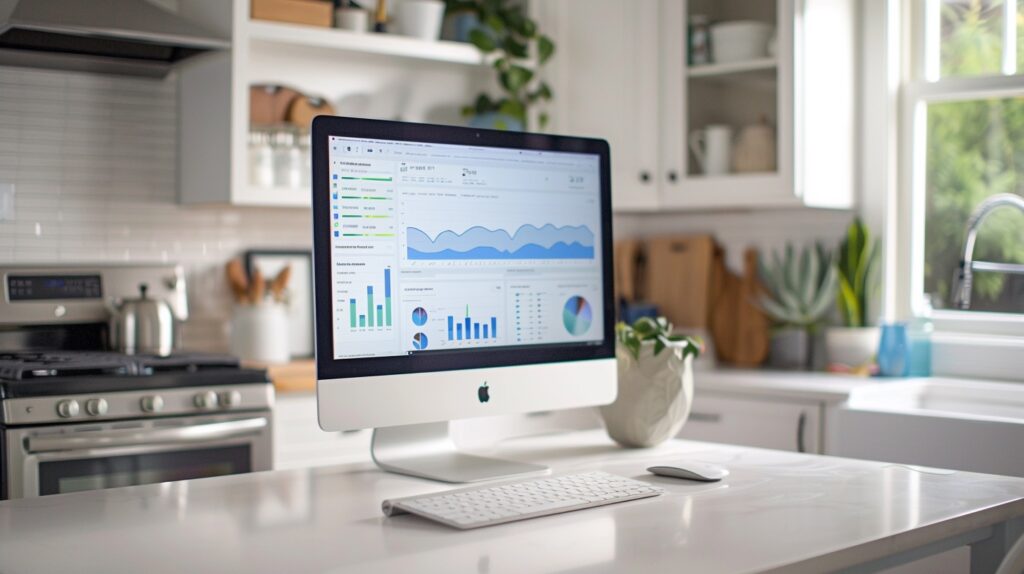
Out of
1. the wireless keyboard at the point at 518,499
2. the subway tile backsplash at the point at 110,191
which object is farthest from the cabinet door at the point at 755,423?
the wireless keyboard at the point at 518,499

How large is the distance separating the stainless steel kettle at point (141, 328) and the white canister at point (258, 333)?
0.25m

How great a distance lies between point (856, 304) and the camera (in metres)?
3.63

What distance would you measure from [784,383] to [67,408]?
1980 millimetres

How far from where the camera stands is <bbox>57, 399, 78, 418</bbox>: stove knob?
265 centimetres

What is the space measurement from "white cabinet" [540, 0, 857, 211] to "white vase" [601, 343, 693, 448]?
64.4 inches

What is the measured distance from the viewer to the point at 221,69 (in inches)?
128

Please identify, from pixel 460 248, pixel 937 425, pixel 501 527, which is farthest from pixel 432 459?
pixel 937 425

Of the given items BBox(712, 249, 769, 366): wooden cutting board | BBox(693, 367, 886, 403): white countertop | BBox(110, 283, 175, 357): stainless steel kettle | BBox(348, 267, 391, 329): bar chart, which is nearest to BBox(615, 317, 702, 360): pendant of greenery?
BBox(348, 267, 391, 329): bar chart

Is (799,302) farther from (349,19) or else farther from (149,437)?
(149,437)

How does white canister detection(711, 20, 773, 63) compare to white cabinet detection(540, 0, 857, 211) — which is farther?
white canister detection(711, 20, 773, 63)

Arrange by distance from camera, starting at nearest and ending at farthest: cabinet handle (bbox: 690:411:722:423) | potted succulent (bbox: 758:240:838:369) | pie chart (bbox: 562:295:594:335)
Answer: pie chart (bbox: 562:295:594:335)
cabinet handle (bbox: 690:411:722:423)
potted succulent (bbox: 758:240:838:369)

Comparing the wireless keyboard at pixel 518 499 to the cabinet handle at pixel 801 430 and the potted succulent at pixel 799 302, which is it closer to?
the cabinet handle at pixel 801 430

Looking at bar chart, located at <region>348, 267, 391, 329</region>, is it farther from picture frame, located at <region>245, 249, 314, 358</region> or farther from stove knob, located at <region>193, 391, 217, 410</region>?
picture frame, located at <region>245, 249, 314, 358</region>

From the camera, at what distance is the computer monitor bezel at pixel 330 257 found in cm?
161
